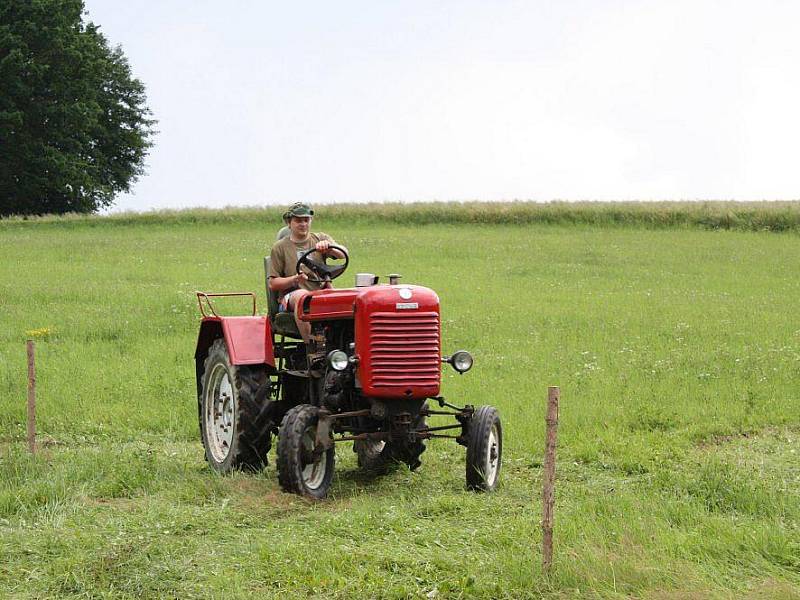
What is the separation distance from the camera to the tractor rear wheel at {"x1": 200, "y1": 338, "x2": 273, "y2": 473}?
9258mm

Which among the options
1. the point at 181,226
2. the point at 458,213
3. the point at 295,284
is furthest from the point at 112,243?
the point at 295,284

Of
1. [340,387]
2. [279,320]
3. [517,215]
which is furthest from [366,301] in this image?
[517,215]

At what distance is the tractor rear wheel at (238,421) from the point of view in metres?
9.26

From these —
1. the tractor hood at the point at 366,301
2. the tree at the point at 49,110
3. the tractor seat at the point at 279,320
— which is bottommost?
the tractor seat at the point at 279,320

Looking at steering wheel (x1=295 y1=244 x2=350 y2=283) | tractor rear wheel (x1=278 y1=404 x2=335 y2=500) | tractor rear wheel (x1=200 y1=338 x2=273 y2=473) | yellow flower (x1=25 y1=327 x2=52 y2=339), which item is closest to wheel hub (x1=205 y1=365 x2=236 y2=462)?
tractor rear wheel (x1=200 y1=338 x2=273 y2=473)

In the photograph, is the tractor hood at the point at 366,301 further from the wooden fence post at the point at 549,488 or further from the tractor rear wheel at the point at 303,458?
the wooden fence post at the point at 549,488

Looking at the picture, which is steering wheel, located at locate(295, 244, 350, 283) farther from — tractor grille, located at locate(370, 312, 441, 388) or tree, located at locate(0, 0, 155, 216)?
tree, located at locate(0, 0, 155, 216)

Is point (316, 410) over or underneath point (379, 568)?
over

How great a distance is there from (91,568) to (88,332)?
12.1 metres

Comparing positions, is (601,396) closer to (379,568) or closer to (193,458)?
(193,458)

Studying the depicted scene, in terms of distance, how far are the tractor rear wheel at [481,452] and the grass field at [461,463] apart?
240 mm

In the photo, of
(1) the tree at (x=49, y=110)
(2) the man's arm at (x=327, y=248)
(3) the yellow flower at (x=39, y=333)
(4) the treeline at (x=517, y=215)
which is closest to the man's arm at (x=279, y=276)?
(2) the man's arm at (x=327, y=248)

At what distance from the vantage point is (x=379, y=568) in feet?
21.6

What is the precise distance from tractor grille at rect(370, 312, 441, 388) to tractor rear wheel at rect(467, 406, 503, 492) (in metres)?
0.47
